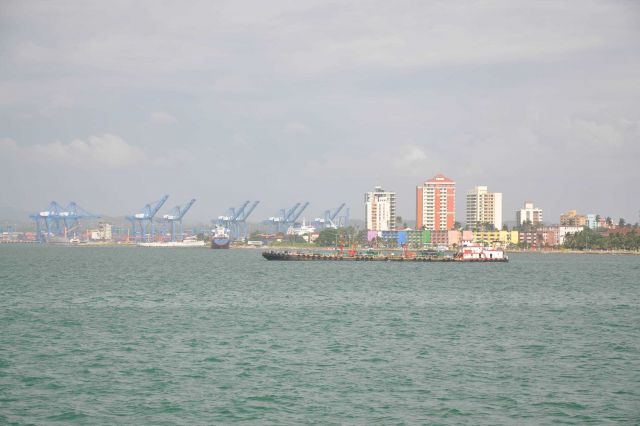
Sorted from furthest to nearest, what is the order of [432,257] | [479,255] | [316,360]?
[432,257] < [479,255] < [316,360]

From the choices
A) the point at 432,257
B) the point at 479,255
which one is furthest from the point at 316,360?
the point at 432,257

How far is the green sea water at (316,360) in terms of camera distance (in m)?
19.0

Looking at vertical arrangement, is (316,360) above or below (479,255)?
below

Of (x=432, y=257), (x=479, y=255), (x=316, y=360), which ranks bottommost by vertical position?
(x=316, y=360)

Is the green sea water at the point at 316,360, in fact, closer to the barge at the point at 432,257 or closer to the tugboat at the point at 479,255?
the tugboat at the point at 479,255

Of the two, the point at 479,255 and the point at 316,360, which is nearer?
the point at 316,360

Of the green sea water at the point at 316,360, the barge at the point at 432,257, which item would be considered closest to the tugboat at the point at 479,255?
the barge at the point at 432,257

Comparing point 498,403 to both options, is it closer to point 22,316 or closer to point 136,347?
point 136,347

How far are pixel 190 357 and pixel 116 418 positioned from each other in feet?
25.7

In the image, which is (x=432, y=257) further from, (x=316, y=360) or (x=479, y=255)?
(x=316, y=360)

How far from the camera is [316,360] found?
25594mm

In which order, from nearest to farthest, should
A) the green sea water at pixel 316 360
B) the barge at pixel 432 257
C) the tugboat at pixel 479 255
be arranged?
the green sea water at pixel 316 360 < the tugboat at pixel 479 255 < the barge at pixel 432 257

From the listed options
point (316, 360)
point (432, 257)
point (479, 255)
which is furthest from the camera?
point (432, 257)

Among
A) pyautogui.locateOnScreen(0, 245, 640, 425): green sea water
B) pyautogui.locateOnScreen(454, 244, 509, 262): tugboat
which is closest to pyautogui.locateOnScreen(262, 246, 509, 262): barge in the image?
pyautogui.locateOnScreen(454, 244, 509, 262): tugboat
